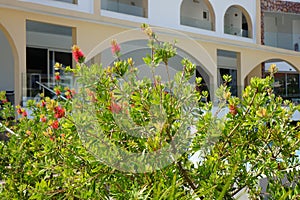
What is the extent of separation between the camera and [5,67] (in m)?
14.9

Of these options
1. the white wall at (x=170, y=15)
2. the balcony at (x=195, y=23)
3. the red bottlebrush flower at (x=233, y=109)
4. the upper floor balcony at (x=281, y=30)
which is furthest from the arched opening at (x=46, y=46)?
the red bottlebrush flower at (x=233, y=109)

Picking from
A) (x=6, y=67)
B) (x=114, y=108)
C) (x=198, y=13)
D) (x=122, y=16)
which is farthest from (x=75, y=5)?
(x=114, y=108)

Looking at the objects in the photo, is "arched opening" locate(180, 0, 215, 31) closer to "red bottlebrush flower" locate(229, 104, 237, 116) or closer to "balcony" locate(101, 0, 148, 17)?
"balcony" locate(101, 0, 148, 17)

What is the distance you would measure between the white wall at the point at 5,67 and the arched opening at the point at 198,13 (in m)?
7.13

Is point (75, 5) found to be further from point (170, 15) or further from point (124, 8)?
point (170, 15)

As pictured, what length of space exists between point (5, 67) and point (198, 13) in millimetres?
11113

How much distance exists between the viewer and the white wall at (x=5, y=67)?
14641mm

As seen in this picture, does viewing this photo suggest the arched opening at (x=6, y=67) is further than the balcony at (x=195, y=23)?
No

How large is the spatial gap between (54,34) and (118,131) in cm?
1383

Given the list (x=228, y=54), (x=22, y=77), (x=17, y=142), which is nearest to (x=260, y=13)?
(x=228, y=54)

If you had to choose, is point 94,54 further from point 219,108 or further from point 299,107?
point 299,107

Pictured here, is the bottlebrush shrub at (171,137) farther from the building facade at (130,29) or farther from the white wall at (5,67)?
the white wall at (5,67)

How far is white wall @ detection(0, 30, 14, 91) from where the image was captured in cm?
1464

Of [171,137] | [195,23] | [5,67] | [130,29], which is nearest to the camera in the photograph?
[171,137]
